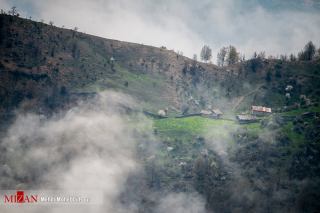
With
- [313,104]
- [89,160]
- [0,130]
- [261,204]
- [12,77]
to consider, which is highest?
[12,77]

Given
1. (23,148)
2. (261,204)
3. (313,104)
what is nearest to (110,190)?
(23,148)

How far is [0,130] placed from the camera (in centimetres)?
16625

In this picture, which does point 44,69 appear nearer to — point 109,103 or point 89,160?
point 109,103

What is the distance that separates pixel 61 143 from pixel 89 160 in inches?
623

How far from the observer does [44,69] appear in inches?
7766

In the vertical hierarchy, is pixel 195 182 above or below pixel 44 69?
below

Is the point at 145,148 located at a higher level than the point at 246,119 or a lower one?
lower

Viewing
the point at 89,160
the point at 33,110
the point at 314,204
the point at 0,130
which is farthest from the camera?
the point at 33,110

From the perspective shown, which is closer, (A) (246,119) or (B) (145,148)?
(B) (145,148)

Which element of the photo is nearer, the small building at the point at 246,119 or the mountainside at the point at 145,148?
the mountainside at the point at 145,148

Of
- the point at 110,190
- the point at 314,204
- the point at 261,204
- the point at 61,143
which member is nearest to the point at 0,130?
the point at 61,143

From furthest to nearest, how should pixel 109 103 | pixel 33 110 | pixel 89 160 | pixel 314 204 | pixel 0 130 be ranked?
pixel 109 103
pixel 33 110
pixel 0 130
pixel 89 160
pixel 314 204

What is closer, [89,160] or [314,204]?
[314,204]

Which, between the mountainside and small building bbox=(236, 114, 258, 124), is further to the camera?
small building bbox=(236, 114, 258, 124)
